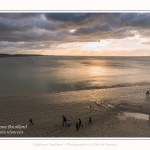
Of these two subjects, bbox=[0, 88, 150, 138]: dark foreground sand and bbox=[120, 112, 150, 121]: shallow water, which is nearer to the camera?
bbox=[0, 88, 150, 138]: dark foreground sand

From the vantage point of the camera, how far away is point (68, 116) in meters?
10.0

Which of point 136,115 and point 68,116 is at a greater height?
point 68,116

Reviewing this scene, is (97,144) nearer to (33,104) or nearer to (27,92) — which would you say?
(33,104)

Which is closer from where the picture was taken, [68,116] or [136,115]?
[68,116]

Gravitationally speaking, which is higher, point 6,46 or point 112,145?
point 6,46

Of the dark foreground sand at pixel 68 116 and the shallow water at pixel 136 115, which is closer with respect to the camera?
the dark foreground sand at pixel 68 116

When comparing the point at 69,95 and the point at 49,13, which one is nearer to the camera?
the point at 49,13

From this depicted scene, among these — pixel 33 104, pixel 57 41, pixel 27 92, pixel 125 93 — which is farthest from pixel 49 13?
pixel 125 93

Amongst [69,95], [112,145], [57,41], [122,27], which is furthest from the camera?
[69,95]

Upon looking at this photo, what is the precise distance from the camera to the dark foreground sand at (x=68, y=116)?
8078 millimetres

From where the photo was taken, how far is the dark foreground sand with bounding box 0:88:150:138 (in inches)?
318

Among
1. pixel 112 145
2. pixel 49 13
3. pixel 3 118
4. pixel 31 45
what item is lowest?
pixel 112 145

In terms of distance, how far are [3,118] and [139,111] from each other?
6.71 meters

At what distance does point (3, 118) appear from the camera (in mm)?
9367
